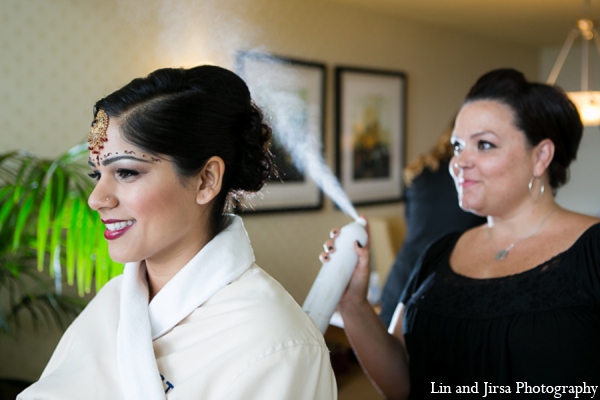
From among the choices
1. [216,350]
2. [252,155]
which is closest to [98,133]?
[252,155]

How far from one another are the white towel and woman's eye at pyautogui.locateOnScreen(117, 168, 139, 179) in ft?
0.49

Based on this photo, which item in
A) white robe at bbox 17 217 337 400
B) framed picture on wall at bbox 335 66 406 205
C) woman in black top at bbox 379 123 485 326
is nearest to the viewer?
white robe at bbox 17 217 337 400

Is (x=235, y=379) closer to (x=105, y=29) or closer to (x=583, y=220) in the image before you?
(x=105, y=29)

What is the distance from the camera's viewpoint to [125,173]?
0.85 meters

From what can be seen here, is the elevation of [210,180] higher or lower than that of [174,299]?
higher

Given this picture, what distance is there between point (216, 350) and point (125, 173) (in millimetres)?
275

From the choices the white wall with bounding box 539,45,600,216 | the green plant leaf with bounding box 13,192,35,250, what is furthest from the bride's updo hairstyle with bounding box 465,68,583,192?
the green plant leaf with bounding box 13,192,35,250

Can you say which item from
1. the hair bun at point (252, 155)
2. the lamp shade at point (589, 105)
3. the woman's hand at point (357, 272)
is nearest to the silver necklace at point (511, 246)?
the woman's hand at point (357, 272)

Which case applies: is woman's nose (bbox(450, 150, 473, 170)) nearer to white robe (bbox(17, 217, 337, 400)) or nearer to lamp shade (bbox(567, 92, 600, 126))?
white robe (bbox(17, 217, 337, 400))

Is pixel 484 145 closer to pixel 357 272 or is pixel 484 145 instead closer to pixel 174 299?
pixel 357 272

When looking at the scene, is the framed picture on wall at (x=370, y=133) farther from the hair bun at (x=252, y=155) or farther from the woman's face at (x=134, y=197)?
the woman's face at (x=134, y=197)

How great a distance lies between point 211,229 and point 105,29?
461 millimetres

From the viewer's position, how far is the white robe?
796 mm

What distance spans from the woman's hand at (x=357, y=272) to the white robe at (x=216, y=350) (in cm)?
28
